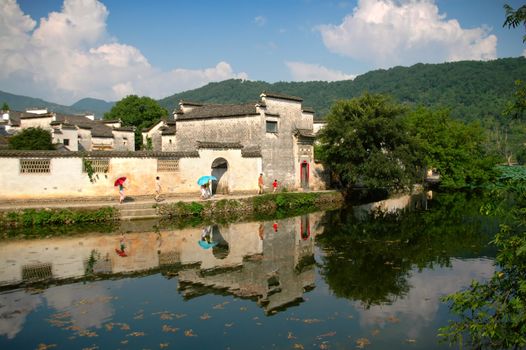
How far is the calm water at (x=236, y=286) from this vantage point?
809 cm

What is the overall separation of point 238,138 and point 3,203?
14769 mm

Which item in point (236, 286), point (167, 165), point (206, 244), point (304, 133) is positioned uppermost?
point (304, 133)

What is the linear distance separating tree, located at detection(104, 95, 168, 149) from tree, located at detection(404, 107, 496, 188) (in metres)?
35.6

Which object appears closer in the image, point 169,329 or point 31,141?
point 169,329

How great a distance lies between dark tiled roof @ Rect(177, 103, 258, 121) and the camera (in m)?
29.0

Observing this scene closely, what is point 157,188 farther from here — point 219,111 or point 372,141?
point 372,141

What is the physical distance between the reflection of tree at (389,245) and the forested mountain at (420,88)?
3614 inches

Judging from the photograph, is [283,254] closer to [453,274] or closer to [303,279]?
[303,279]

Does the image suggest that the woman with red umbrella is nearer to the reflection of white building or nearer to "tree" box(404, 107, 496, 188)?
the reflection of white building

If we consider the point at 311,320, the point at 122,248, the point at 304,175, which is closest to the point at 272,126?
the point at 304,175

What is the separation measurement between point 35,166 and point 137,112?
38597 millimetres

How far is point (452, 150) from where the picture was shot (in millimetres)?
36906

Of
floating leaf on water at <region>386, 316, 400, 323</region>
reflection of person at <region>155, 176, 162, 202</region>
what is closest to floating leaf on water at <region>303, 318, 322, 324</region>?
floating leaf on water at <region>386, 316, 400, 323</region>

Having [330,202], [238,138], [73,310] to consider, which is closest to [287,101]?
[238,138]
